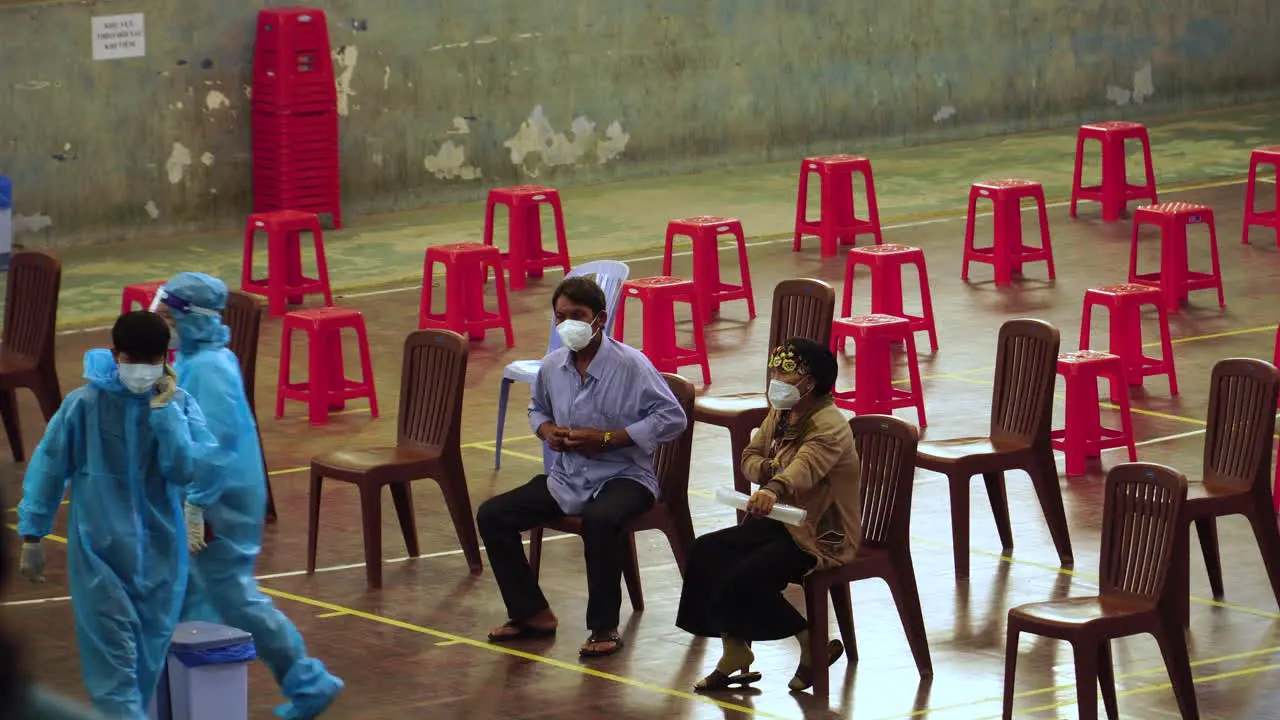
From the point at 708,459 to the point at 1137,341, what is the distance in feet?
10.2

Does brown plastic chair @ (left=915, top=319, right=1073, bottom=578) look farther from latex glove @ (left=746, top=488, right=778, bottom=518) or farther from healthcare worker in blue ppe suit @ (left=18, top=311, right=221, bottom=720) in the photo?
healthcare worker in blue ppe suit @ (left=18, top=311, right=221, bottom=720)

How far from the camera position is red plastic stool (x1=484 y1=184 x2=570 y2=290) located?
17250mm

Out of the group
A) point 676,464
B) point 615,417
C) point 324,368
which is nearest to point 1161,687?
point 676,464

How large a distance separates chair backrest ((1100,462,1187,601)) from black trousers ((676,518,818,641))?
110 cm

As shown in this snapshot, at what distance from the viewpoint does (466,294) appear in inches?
611

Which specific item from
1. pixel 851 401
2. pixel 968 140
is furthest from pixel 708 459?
pixel 968 140

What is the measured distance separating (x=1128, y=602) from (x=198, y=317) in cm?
346

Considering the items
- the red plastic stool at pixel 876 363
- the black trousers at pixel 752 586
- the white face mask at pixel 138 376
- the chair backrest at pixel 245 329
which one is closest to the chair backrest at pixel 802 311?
the red plastic stool at pixel 876 363

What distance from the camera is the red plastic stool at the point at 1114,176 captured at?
19.6 meters

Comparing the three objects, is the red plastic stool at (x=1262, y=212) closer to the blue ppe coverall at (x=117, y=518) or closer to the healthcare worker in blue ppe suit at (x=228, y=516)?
the healthcare worker in blue ppe suit at (x=228, y=516)

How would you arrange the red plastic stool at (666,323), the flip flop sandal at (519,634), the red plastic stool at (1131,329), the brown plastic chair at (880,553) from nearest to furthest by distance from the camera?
the brown plastic chair at (880,553) → the flip flop sandal at (519,634) → the red plastic stool at (1131,329) → the red plastic stool at (666,323)

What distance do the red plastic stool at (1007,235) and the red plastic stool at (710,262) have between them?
216 cm

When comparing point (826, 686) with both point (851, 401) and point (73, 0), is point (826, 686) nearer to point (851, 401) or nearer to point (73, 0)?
point (851, 401)

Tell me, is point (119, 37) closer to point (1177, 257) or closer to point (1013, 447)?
point (1177, 257)
